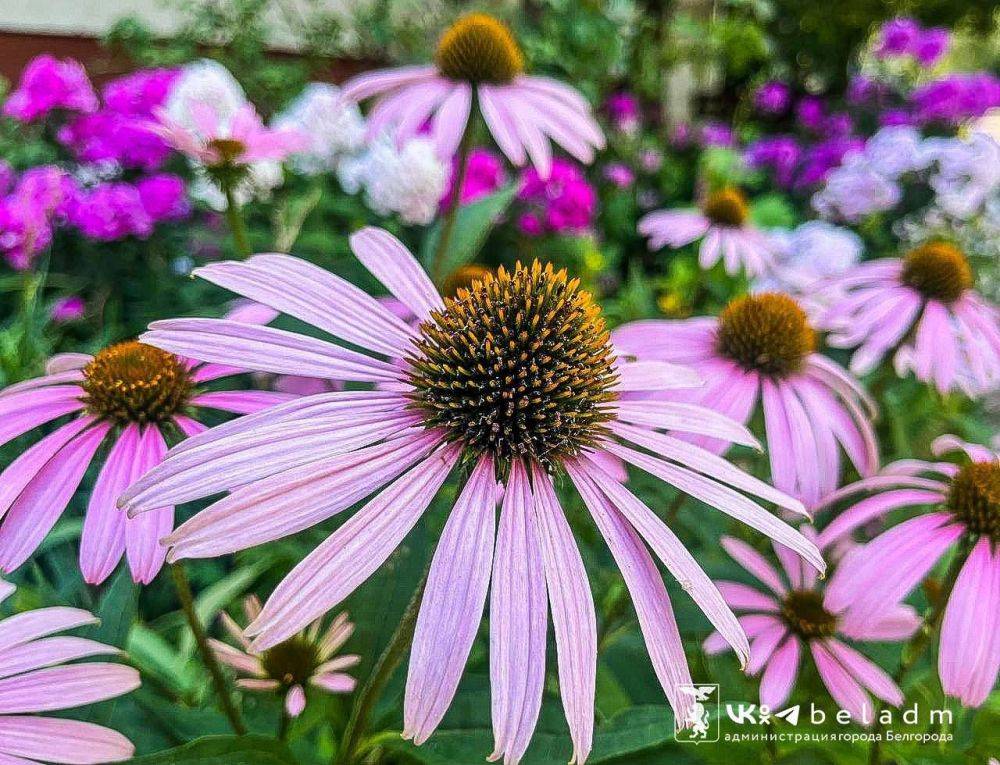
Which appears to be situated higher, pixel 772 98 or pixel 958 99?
pixel 772 98

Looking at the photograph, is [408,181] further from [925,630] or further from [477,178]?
[925,630]

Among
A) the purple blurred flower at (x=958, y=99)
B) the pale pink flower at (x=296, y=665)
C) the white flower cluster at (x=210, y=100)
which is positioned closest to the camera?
the pale pink flower at (x=296, y=665)

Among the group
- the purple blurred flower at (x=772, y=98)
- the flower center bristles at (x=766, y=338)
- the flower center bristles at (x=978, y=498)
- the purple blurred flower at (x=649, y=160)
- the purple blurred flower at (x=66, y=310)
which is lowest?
the flower center bristles at (x=978, y=498)

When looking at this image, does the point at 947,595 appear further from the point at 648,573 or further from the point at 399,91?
the point at 399,91

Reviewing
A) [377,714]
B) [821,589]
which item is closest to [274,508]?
[377,714]

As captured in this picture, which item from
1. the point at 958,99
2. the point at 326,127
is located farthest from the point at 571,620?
the point at 958,99

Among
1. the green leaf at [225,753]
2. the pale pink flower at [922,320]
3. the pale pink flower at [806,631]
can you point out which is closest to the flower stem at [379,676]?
the green leaf at [225,753]

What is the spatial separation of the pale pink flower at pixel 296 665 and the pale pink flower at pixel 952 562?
435 millimetres

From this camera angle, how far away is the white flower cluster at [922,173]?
1.41 m

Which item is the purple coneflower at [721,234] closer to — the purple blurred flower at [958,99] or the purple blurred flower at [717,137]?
the purple blurred flower at [958,99]

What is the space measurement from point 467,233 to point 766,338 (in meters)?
0.40

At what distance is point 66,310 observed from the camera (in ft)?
4.97

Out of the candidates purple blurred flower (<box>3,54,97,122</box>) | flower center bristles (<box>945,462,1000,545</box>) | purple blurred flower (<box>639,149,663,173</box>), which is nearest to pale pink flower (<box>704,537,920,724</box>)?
flower center bristles (<box>945,462,1000,545</box>)

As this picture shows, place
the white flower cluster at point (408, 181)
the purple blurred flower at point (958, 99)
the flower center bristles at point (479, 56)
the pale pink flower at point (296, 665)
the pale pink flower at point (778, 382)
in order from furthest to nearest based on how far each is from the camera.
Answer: the purple blurred flower at point (958, 99) → the white flower cluster at point (408, 181) → the flower center bristles at point (479, 56) → the pale pink flower at point (778, 382) → the pale pink flower at point (296, 665)
